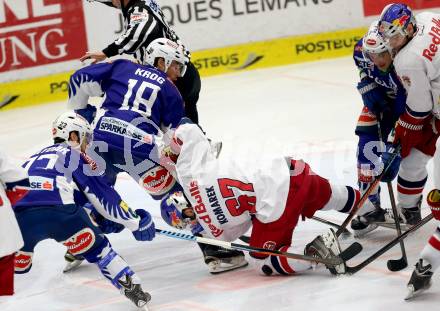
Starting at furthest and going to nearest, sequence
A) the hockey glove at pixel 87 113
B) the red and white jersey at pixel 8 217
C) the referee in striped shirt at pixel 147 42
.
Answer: the referee in striped shirt at pixel 147 42 < the hockey glove at pixel 87 113 < the red and white jersey at pixel 8 217

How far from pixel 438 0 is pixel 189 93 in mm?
4143

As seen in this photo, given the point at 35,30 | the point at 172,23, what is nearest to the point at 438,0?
the point at 172,23

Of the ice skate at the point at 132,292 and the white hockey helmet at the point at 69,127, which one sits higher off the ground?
the white hockey helmet at the point at 69,127

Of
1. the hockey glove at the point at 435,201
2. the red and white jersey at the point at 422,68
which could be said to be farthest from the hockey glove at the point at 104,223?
the hockey glove at the point at 435,201

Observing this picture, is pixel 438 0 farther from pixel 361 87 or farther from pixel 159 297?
pixel 159 297

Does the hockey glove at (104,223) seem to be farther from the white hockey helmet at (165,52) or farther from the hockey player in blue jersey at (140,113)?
the white hockey helmet at (165,52)

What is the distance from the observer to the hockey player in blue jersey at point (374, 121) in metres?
4.82

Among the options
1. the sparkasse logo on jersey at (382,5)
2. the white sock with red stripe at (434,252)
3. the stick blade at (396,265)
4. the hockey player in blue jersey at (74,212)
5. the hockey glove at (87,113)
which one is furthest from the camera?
the sparkasse logo on jersey at (382,5)

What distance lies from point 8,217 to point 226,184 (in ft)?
3.48

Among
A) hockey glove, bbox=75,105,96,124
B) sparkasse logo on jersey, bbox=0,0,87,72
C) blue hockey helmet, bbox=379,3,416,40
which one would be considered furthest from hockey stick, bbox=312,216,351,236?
sparkasse logo on jersey, bbox=0,0,87,72

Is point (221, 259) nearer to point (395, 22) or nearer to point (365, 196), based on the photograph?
point (365, 196)

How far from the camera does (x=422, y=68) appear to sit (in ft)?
14.6

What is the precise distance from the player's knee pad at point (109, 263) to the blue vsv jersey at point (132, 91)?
974 millimetres

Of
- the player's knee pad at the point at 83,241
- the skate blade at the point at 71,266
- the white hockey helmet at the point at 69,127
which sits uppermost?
the white hockey helmet at the point at 69,127
